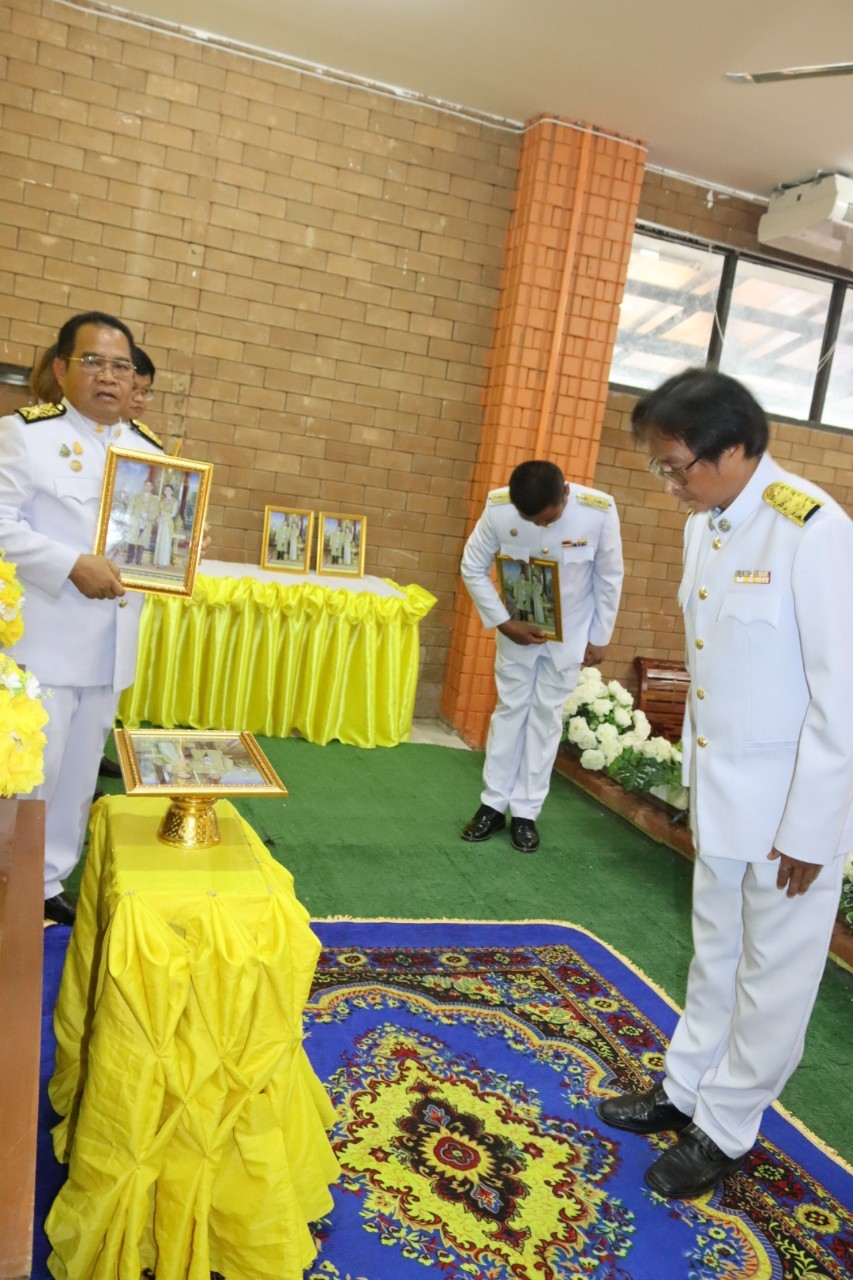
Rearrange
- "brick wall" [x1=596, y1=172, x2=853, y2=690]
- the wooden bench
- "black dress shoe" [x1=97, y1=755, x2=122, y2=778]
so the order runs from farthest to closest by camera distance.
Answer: the wooden bench < "brick wall" [x1=596, y1=172, x2=853, y2=690] < "black dress shoe" [x1=97, y1=755, x2=122, y2=778]

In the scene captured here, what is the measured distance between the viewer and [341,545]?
5812 mm

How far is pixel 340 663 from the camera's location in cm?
526

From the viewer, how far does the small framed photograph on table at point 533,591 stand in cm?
384

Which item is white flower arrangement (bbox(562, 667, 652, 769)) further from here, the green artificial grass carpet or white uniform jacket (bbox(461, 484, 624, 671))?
white uniform jacket (bbox(461, 484, 624, 671))

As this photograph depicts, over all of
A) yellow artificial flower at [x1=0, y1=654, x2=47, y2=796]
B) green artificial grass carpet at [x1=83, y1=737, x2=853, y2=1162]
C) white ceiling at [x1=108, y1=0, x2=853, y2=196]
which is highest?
white ceiling at [x1=108, y1=0, x2=853, y2=196]

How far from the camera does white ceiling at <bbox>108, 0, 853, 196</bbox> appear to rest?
4453 millimetres

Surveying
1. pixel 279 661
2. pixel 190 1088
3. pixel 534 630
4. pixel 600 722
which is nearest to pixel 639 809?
pixel 600 722

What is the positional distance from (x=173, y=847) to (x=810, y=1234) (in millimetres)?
1558

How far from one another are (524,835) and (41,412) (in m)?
2.48

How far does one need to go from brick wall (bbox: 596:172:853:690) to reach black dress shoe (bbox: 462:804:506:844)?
8.87 ft

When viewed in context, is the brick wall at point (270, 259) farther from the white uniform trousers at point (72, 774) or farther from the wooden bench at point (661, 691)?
the white uniform trousers at point (72, 774)

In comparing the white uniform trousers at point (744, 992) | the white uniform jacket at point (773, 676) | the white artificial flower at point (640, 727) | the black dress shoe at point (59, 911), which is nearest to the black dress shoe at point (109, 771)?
the black dress shoe at point (59, 911)

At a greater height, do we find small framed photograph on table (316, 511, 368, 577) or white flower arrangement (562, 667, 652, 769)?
small framed photograph on table (316, 511, 368, 577)

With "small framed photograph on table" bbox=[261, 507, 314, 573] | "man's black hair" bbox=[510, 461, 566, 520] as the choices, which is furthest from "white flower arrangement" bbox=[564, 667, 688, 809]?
"small framed photograph on table" bbox=[261, 507, 314, 573]
